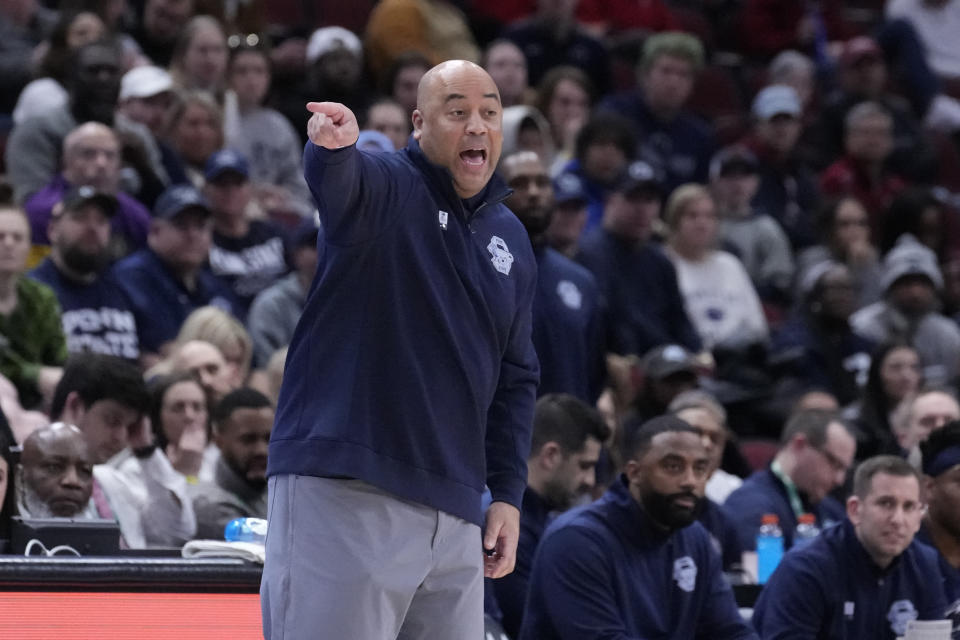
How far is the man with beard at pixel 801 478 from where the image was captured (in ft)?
22.2

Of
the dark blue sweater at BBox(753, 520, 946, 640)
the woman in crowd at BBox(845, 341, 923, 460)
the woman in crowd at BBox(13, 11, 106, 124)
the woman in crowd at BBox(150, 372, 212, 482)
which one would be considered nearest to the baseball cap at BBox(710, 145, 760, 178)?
the woman in crowd at BBox(845, 341, 923, 460)

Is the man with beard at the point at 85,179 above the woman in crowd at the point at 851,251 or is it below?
above

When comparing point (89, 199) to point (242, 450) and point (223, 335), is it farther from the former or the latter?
point (242, 450)

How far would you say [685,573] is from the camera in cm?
521

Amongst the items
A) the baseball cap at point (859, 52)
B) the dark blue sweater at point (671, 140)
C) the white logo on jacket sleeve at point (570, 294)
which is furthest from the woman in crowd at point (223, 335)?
the baseball cap at point (859, 52)

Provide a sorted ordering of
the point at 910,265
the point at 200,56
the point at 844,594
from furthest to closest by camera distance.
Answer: the point at 910,265 < the point at 200,56 < the point at 844,594

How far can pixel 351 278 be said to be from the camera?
9.50 feet

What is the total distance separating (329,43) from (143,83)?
1.34 meters

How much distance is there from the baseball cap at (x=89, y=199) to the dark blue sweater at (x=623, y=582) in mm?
2832

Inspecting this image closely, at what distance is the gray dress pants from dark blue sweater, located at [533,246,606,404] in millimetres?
3749

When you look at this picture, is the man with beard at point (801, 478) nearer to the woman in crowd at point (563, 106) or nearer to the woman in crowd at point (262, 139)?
the woman in crowd at point (563, 106)

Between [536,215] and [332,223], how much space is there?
12.4ft

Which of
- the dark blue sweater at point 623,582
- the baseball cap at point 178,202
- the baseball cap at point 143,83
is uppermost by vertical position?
the baseball cap at point 143,83

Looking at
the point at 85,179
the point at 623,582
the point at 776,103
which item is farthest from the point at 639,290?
the point at 623,582
